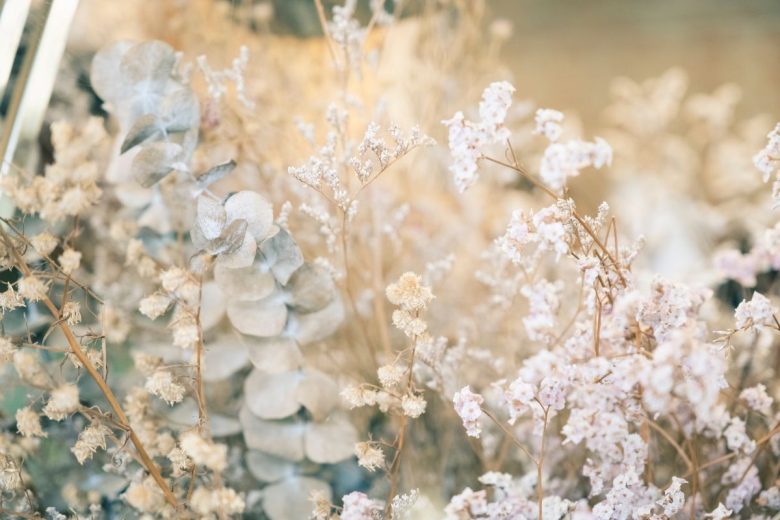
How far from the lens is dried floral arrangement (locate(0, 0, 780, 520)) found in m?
0.49

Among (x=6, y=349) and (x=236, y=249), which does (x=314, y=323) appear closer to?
(x=236, y=249)

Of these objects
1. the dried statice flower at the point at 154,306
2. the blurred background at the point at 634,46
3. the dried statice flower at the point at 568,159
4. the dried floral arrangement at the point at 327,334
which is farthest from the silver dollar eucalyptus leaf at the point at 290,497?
the blurred background at the point at 634,46

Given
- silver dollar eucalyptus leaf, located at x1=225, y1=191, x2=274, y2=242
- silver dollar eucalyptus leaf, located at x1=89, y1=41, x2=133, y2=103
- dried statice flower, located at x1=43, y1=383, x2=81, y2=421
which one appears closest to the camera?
dried statice flower, located at x1=43, y1=383, x2=81, y2=421

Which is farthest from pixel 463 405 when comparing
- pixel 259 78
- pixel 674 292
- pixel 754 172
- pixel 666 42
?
pixel 666 42

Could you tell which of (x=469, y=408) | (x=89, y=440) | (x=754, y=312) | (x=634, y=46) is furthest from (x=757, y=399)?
(x=634, y=46)

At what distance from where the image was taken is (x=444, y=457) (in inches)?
30.6

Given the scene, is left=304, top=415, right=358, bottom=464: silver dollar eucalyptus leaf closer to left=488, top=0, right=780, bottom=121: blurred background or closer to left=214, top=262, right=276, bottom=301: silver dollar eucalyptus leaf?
left=214, top=262, right=276, bottom=301: silver dollar eucalyptus leaf

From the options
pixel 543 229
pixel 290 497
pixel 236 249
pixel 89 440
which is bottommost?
pixel 290 497

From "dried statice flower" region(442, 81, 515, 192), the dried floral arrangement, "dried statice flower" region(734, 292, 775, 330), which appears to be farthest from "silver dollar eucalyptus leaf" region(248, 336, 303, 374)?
"dried statice flower" region(734, 292, 775, 330)

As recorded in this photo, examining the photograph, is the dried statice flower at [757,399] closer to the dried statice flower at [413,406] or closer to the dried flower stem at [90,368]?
the dried statice flower at [413,406]

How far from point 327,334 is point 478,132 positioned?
0.74 ft

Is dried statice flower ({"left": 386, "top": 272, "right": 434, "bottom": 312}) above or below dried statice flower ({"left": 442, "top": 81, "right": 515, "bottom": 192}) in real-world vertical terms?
below

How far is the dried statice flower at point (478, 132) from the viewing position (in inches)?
18.8

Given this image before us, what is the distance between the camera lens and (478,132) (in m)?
0.48
